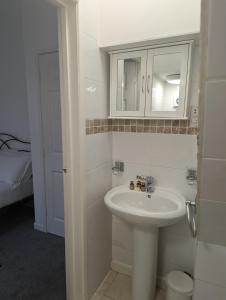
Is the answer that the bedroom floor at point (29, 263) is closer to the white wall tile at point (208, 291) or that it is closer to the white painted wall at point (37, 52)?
the white painted wall at point (37, 52)

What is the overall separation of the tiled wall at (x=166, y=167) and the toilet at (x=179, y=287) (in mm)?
172

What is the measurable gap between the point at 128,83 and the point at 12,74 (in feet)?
7.08

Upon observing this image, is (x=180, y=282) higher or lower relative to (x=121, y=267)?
higher

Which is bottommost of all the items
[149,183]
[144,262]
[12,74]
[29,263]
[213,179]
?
[29,263]

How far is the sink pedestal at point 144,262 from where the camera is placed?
57.6 inches

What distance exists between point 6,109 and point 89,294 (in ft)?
8.91

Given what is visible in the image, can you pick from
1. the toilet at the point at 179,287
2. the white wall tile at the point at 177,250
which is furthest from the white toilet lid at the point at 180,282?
the white wall tile at the point at 177,250

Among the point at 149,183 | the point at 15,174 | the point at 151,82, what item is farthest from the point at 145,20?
the point at 15,174

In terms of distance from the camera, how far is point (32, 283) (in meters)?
1.76

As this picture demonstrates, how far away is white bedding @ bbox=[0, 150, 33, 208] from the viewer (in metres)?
2.49

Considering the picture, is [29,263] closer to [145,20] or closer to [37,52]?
[37,52]

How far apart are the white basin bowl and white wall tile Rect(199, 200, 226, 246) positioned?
0.68m

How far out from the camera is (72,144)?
135 cm

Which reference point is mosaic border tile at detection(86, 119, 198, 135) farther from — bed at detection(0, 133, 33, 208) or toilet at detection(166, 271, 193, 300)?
bed at detection(0, 133, 33, 208)
